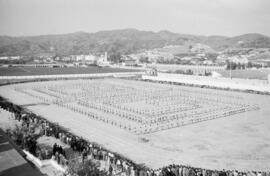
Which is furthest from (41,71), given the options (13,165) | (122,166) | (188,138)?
(13,165)

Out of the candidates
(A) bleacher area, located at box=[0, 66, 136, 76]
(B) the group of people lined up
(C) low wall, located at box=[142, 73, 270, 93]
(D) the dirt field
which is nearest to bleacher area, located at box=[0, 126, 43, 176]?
(B) the group of people lined up

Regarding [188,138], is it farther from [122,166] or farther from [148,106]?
[148,106]

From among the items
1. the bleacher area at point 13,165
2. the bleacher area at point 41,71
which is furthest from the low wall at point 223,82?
the bleacher area at point 13,165

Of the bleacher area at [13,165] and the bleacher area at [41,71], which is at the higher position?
the bleacher area at [41,71]

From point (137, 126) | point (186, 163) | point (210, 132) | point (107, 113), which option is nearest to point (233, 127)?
point (210, 132)

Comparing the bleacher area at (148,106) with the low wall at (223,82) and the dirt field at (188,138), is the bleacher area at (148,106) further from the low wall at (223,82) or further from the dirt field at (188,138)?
the low wall at (223,82)

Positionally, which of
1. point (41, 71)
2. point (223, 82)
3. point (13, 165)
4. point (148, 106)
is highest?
point (41, 71)

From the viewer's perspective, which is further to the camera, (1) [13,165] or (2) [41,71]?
(2) [41,71]

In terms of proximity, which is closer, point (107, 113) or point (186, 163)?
point (186, 163)

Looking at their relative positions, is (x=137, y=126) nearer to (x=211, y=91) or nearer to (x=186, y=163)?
(x=186, y=163)
